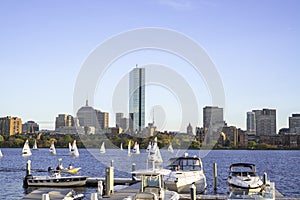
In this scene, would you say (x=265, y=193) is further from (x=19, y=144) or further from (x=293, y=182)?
(x=19, y=144)

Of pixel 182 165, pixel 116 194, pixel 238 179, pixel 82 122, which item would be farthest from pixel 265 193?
pixel 82 122

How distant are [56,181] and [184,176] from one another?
547 inches

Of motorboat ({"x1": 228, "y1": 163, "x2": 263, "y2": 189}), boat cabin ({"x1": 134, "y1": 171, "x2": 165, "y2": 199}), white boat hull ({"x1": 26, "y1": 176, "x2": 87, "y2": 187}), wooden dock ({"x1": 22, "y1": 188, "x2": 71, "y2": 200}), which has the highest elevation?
boat cabin ({"x1": 134, "y1": 171, "x2": 165, "y2": 199})

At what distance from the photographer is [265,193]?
23.2 m

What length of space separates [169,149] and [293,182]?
198 ft

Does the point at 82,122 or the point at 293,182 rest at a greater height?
the point at 82,122

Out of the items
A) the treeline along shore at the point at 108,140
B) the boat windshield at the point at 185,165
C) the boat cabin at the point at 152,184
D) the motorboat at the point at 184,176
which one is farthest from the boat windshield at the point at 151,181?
the treeline along shore at the point at 108,140

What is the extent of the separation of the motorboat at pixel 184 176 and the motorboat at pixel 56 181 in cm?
914

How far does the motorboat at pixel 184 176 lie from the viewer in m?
36.7

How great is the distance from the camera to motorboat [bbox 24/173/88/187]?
1768 inches

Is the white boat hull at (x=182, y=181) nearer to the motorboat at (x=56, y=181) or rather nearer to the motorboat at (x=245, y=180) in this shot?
the motorboat at (x=245, y=180)

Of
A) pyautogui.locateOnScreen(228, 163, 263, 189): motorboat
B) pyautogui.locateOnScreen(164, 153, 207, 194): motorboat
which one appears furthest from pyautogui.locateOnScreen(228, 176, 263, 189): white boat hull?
pyautogui.locateOnScreen(164, 153, 207, 194): motorboat

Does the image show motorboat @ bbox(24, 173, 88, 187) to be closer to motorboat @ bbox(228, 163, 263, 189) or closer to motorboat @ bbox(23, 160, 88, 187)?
motorboat @ bbox(23, 160, 88, 187)

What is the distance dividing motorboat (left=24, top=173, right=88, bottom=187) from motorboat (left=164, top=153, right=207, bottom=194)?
30.0 feet
